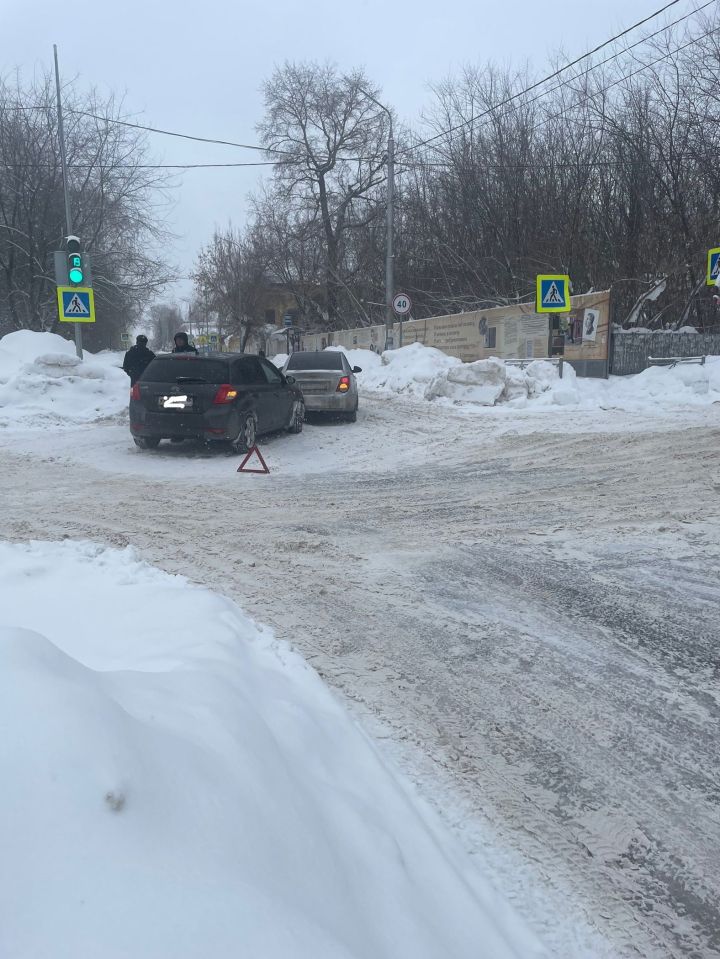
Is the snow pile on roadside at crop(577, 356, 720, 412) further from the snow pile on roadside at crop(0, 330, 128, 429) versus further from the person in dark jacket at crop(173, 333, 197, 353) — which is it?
the snow pile on roadside at crop(0, 330, 128, 429)

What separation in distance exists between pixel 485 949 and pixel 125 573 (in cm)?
386

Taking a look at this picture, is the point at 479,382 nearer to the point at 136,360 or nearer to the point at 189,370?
the point at 136,360

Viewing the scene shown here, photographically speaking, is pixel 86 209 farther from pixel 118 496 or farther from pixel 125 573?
pixel 125 573

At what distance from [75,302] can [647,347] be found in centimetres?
1564

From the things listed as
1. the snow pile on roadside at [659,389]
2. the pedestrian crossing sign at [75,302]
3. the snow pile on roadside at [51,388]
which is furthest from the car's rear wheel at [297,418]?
the pedestrian crossing sign at [75,302]

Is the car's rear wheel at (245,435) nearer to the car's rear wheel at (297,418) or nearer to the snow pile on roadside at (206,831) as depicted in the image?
the car's rear wheel at (297,418)

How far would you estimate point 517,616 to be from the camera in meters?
5.07

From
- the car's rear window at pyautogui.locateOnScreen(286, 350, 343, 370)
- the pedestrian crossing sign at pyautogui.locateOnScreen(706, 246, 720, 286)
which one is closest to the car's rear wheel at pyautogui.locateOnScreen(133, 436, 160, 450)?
the car's rear window at pyautogui.locateOnScreen(286, 350, 343, 370)

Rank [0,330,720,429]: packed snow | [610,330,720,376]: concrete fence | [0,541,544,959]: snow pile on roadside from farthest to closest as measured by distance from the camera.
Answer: [610,330,720,376]: concrete fence → [0,330,720,429]: packed snow → [0,541,544,959]: snow pile on roadside

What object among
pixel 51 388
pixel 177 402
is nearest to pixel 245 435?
pixel 177 402

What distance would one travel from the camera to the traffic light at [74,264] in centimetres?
1706

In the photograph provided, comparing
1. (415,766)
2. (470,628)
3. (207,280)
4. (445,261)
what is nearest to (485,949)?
(415,766)

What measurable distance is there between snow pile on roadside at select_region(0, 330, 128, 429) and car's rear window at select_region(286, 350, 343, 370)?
406cm

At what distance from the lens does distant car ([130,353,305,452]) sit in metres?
11.4
